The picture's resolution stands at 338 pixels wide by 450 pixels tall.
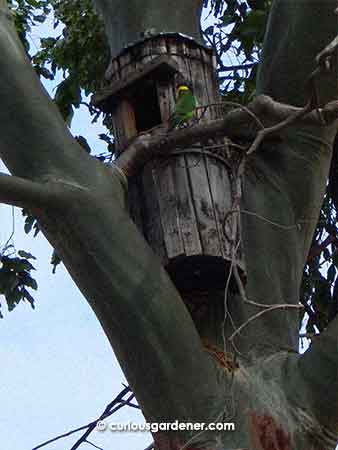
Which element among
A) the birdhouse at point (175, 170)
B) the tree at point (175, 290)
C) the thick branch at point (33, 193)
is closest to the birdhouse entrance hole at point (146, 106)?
the birdhouse at point (175, 170)

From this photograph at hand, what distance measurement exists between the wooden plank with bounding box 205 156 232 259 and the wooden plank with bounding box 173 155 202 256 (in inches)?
3.5

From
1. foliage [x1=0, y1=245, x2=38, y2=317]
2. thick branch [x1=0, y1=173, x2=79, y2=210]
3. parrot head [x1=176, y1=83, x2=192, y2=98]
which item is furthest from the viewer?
foliage [x1=0, y1=245, x2=38, y2=317]

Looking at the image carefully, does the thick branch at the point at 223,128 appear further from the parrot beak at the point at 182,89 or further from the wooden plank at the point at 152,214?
the parrot beak at the point at 182,89

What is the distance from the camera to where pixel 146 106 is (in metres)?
4.24

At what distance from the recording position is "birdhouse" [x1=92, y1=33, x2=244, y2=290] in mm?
3627

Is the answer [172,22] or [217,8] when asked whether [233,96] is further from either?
[172,22]

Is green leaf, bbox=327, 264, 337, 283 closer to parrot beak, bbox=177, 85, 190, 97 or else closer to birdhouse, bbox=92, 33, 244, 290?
birdhouse, bbox=92, 33, 244, 290

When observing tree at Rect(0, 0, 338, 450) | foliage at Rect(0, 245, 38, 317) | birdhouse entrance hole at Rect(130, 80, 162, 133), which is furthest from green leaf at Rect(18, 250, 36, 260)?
tree at Rect(0, 0, 338, 450)

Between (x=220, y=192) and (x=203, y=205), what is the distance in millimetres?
120

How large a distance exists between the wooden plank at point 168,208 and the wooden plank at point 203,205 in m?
0.08

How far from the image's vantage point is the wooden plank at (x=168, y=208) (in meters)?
3.61

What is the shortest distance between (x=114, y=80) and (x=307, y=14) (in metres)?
0.89

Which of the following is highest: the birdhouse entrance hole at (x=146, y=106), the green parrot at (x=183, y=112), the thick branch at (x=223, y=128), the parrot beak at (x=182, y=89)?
the birdhouse entrance hole at (x=146, y=106)

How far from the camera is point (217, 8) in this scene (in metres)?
6.55
